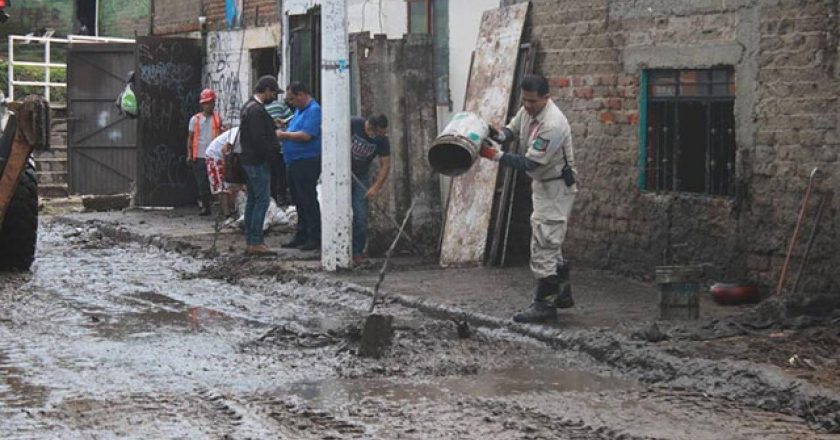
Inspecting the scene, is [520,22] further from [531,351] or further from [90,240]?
[90,240]

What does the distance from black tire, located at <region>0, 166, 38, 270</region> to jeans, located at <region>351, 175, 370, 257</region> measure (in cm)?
301

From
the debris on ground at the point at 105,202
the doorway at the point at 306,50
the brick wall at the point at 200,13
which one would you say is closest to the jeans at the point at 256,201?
the doorway at the point at 306,50

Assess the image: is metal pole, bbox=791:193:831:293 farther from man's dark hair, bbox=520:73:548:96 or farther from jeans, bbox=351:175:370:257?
jeans, bbox=351:175:370:257

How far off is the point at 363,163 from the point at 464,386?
20.2ft

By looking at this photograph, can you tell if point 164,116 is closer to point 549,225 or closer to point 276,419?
point 549,225

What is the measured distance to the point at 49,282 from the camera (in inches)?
523

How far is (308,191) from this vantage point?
15.3 m

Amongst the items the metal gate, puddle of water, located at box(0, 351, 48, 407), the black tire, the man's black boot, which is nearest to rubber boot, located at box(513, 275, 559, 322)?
puddle of water, located at box(0, 351, 48, 407)

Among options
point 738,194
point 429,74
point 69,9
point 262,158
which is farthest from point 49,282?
point 69,9

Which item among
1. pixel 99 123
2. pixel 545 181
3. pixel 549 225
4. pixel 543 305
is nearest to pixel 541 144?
pixel 545 181

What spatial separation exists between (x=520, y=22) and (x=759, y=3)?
9.99ft

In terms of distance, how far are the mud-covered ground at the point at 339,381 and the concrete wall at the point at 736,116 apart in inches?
86.0

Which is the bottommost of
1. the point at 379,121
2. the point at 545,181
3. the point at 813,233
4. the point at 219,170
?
the point at 813,233

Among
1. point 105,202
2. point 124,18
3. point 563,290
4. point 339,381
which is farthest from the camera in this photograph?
point 124,18
